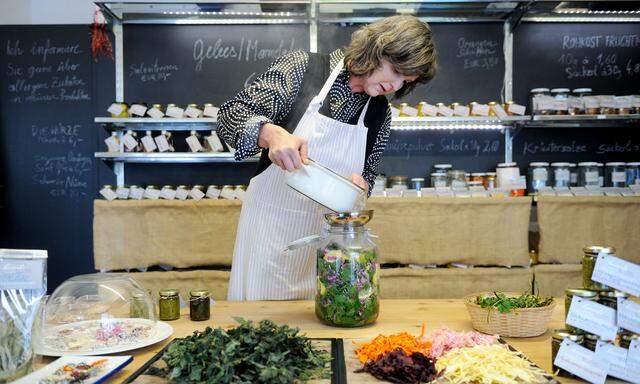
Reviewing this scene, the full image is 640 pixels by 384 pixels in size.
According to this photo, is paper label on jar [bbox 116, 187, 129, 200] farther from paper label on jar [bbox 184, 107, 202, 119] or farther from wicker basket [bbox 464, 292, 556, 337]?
wicker basket [bbox 464, 292, 556, 337]

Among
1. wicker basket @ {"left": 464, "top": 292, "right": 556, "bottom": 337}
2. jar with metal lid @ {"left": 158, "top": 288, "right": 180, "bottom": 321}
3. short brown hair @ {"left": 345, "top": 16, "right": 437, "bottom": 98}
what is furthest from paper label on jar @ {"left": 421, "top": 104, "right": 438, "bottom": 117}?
jar with metal lid @ {"left": 158, "top": 288, "right": 180, "bottom": 321}

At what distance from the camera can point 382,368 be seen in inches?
37.5

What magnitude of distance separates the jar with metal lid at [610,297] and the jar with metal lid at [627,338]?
5 centimetres

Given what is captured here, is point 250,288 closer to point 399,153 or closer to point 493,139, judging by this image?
point 399,153

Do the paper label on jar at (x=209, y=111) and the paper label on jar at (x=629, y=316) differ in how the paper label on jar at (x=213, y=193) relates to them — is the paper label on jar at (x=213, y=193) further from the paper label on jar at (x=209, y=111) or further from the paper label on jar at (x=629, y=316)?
the paper label on jar at (x=629, y=316)

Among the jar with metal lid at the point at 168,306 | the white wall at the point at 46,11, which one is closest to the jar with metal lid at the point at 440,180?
the jar with metal lid at the point at 168,306

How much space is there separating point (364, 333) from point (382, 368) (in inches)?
12.6

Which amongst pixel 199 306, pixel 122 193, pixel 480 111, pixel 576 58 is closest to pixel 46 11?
pixel 122 193

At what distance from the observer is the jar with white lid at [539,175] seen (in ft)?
11.0

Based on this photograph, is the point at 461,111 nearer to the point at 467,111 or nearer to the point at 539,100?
the point at 467,111

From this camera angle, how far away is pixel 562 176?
10.8ft

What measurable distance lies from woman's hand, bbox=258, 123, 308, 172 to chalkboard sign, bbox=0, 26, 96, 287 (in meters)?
2.87

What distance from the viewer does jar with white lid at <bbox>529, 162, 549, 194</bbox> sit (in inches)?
132

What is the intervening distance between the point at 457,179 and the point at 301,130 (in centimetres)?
181
